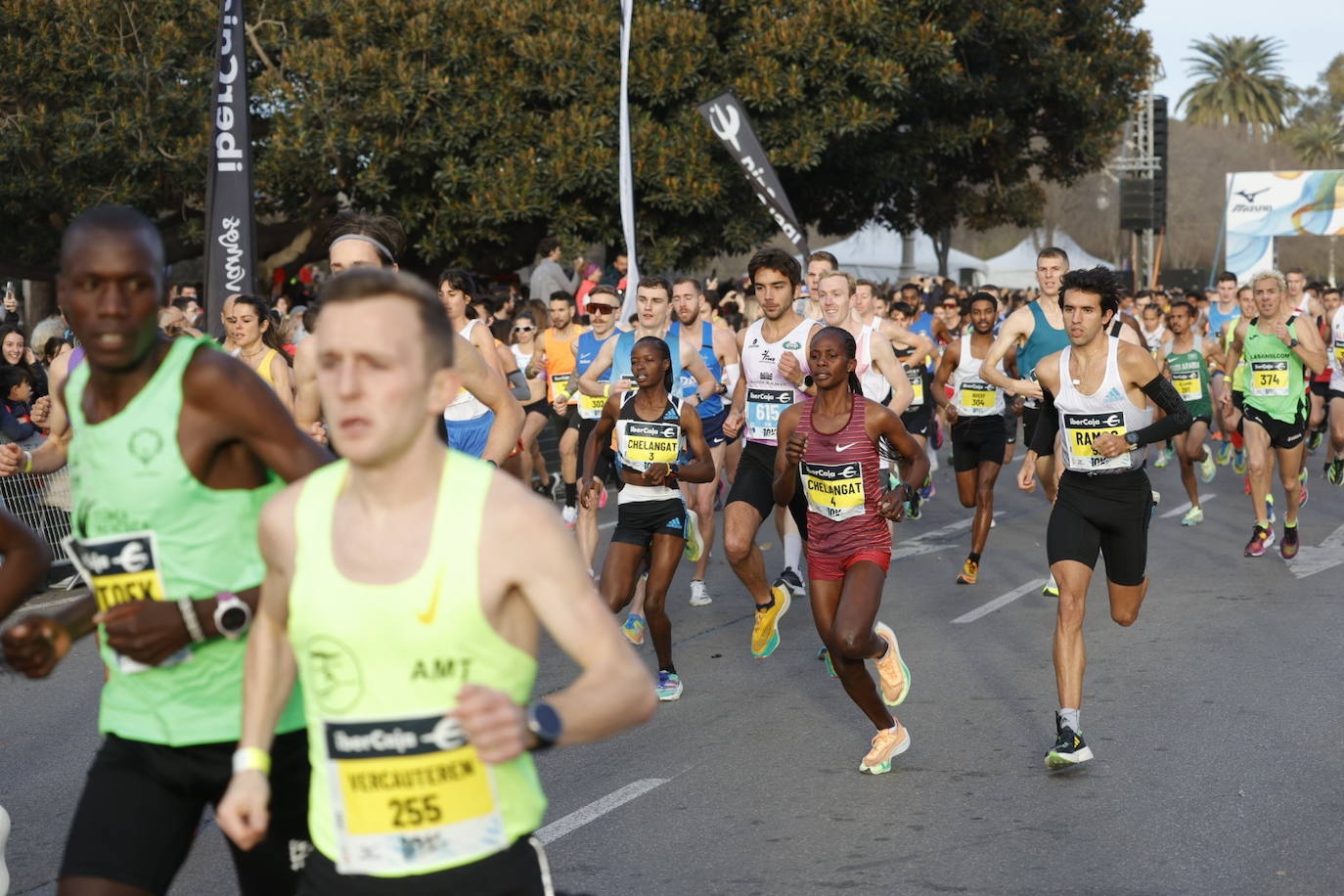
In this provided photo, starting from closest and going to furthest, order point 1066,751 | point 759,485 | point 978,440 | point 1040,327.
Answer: point 1066,751
point 759,485
point 1040,327
point 978,440

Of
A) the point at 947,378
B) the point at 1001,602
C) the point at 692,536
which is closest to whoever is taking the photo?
the point at 692,536

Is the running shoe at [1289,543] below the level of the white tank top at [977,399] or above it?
below

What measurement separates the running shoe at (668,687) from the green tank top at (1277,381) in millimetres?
6217

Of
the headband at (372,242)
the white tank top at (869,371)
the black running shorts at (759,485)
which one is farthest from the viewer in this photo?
the white tank top at (869,371)

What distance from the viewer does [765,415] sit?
895 centimetres

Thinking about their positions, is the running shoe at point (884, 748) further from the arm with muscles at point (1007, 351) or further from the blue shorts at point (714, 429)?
the blue shorts at point (714, 429)

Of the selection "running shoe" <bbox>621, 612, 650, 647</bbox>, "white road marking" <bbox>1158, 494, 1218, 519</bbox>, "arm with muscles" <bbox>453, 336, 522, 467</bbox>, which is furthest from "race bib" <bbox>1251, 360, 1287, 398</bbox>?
"arm with muscles" <bbox>453, 336, 522, 467</bbox>

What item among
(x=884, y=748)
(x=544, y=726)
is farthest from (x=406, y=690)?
(x=884, y=748)

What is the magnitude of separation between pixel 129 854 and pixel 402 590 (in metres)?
0.95

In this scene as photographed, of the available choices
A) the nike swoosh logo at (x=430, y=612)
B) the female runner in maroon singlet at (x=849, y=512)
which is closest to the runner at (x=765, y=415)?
the female runner in maroon singlet at (x=849, y=512)

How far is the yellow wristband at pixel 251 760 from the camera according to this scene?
283cm

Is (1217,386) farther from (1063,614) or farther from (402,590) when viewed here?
(402,590)

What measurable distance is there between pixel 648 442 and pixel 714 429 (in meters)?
3.35

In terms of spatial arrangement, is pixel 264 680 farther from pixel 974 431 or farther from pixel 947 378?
pixel 947 378
